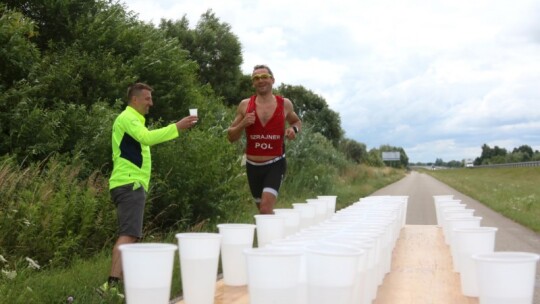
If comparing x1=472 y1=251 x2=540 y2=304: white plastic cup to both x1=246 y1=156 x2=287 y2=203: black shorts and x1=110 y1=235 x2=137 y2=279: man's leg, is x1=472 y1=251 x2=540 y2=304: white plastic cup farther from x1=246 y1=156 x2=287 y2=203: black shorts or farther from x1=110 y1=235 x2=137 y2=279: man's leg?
x1=246 y1=156 x2=287 y2=203: black shorts

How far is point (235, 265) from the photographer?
12.5 ft

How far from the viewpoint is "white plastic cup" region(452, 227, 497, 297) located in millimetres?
3371

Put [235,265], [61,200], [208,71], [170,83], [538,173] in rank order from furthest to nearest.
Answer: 1. [538,173]
2. [208,71]
3. [170,83]
4. [61,200]
5. [235,265]

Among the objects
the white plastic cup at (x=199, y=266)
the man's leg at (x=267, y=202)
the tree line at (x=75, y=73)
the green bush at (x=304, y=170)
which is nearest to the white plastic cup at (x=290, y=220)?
the man's leg at (x=267, y=202)

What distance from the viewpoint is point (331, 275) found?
2467 mm

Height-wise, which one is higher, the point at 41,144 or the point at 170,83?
the point at 170,83

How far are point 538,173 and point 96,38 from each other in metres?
40.5

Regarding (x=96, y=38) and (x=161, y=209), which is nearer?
(x=161, y=209)

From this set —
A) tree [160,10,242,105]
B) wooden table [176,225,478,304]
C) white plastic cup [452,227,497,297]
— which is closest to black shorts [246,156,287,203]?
wooden table [176,225,478,304]

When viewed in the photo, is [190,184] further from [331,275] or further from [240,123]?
[331,275]

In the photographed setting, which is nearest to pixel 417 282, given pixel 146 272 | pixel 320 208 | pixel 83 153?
pixel 146 272

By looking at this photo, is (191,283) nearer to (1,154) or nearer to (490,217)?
(1,154)

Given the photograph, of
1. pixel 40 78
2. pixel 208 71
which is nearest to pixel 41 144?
pixel 40 78

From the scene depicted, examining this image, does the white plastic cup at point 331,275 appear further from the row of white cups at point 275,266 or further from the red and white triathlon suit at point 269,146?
the red and white triathlon suit at point 269,146
